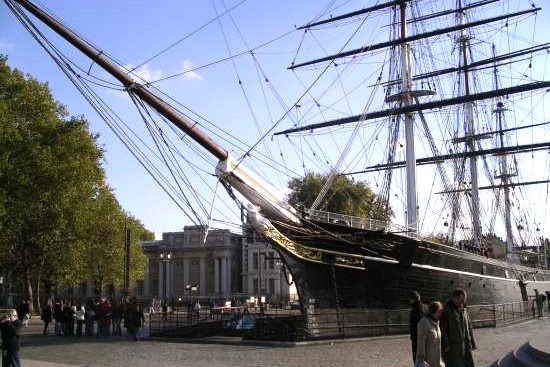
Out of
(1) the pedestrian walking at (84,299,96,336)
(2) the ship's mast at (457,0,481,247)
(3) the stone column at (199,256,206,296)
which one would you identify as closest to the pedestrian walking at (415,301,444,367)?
(1) the pedestrian walking at (84,299,96,336)

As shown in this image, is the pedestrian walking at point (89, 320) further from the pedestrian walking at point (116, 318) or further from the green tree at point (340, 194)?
the green tree at point (340, 194)

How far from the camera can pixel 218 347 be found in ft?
56.3

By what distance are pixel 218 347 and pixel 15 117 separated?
80.8 ft

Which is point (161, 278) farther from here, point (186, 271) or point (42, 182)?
point (42, 182)

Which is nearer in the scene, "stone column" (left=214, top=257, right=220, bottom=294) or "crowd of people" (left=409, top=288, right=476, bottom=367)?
"crowd of people" (left=409, top=288, right=476, bottom=367)

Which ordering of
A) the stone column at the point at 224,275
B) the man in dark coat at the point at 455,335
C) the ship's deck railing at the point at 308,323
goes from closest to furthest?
the man in dark coat at the point at 455,335
the ship's deck railing at the point at 308,323
the stone column at the point at 224,275

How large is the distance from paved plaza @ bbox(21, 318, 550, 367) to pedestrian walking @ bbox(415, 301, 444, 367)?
504cm

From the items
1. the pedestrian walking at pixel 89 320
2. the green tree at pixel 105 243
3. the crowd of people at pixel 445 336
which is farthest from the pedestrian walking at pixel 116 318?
Result: the green tree at pixel 105 243

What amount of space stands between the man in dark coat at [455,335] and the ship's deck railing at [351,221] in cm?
1342

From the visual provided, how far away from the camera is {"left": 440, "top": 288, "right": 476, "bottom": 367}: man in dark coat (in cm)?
809

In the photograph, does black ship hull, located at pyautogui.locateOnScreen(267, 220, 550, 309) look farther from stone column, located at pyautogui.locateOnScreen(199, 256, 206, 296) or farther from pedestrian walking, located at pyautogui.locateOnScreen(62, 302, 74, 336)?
stone column, located at pyautogui.locateOnScreen(199, 256, 206, 296)

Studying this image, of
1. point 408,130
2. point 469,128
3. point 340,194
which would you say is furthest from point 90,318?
point 340,194

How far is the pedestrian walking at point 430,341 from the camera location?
7848mm

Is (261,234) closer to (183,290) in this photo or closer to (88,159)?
(88,159)
